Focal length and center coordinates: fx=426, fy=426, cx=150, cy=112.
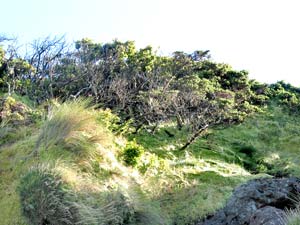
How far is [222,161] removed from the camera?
641 inches

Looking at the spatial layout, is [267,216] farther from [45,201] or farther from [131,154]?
[131,154]

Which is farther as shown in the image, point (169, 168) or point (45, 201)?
point (169, 168)

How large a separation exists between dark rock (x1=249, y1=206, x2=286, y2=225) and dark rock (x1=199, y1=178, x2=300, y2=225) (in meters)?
0.11

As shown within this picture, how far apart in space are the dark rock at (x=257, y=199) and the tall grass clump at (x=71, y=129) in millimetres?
3581

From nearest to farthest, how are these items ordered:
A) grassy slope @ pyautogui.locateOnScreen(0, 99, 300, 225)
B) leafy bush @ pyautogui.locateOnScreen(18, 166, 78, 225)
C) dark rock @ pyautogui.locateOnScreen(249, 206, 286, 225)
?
dark rock @ pyautogui.locateOnScreen(249, 206, 286, 225), leafy bush @ pyautogui.locateOnScreen(18, 166, 78, 225), grassy slope @ pyautogui.locateOnScreen(0, 99, 300, 225)

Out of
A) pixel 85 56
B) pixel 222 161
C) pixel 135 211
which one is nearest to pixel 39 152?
pixel 135 211

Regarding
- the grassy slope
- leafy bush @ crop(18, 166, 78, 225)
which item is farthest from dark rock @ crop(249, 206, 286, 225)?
leafy bush @ crop(18, 166, 78, 225)

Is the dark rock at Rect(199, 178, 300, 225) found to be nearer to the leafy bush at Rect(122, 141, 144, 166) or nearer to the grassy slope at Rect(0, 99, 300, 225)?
the grassy slope at Rect(0, 99, 300, 225)

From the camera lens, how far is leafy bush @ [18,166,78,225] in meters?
8.05

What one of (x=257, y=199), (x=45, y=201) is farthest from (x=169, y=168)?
(x=45, y=201)

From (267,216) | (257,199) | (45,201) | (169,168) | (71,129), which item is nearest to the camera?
Result: (267,216)

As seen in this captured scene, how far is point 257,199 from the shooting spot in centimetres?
899

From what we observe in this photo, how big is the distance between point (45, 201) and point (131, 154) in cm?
441

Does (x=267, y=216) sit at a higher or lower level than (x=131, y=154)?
higher
